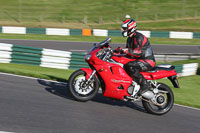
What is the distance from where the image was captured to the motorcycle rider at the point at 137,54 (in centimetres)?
709

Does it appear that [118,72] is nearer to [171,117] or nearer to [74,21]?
[171,117]

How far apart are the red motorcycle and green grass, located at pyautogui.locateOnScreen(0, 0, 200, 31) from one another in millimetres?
23540

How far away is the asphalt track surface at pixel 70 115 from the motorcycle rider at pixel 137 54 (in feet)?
2.71

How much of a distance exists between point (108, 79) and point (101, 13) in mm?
28760

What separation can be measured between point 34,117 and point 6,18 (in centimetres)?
2809

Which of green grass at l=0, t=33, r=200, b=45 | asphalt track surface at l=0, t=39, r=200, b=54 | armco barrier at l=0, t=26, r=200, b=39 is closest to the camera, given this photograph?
asphalt track surface at l=0, t=39, r=200, b=54

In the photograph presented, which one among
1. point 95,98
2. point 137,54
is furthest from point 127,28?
point 95,98

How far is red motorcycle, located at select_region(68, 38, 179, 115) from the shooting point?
7.04m

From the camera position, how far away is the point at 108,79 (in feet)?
23.3

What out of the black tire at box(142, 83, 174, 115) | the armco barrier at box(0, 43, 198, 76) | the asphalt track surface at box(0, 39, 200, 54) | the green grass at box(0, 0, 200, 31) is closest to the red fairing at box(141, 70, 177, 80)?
the black tire at box(142, 83, 174, 115)

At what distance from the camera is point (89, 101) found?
753 cm

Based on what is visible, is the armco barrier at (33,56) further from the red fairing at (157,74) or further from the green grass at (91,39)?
the green grass at (91,39)

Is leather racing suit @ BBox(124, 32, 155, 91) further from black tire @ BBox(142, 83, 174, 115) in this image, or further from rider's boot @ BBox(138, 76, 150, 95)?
black tire @ BBox(142, 83, 174, 115)

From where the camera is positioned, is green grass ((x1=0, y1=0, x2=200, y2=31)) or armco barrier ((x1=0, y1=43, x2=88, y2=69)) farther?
green grass ((x1=0, y1=0, x2=200, y2=31))
